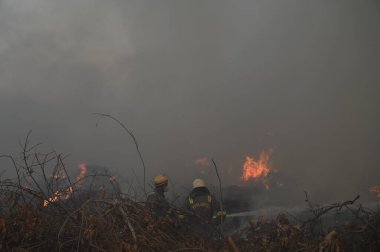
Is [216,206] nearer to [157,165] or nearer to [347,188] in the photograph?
[347,188]

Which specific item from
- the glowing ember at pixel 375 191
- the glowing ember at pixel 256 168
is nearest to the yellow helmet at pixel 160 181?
the glowing ember at pixel 375 191

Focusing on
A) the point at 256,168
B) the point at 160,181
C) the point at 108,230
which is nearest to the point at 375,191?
the point at 256,168

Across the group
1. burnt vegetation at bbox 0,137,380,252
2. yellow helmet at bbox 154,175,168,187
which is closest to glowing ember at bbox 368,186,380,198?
yellow helmet at bbox 154,175,168,187

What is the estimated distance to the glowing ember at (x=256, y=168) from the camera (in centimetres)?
1731

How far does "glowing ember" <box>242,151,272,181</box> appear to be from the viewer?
1731 centimetres

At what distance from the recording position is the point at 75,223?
3.99m

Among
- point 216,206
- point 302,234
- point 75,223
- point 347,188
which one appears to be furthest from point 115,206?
point 347,188

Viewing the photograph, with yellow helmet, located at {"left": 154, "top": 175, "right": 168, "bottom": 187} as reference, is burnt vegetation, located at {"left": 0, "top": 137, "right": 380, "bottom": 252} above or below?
below

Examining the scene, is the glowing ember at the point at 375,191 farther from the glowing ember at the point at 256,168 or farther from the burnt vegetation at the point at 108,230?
the burnt vegetation at the point at 108,230

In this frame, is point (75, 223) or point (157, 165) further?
point (157, 165)

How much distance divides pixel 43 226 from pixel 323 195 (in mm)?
12923

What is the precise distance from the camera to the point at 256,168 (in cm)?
1789

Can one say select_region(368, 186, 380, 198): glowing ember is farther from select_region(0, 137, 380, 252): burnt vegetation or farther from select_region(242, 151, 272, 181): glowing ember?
select_region(0, 137, 380, 252): burnt vegetation

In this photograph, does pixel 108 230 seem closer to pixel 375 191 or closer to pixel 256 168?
pixel 375 191
